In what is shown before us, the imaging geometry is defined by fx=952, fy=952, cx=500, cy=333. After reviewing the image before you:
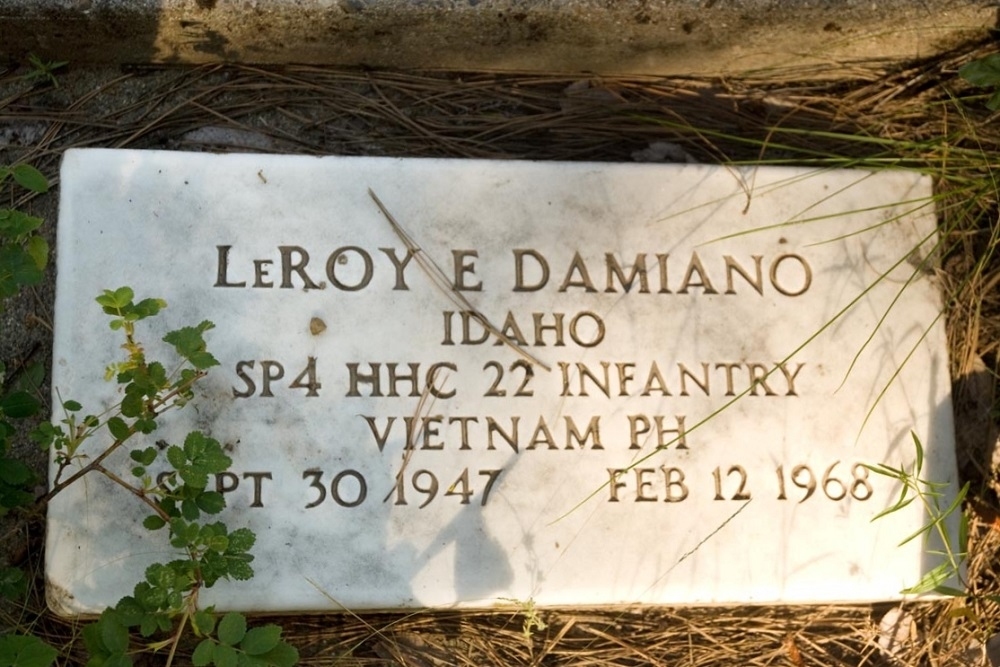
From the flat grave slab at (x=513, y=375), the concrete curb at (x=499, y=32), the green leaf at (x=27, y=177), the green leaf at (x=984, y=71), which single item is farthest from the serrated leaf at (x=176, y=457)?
the green leaf at (x=984, y=71)

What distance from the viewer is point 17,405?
184cm

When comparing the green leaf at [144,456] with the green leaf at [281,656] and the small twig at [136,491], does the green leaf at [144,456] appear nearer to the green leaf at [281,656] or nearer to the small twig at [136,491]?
the small twig at [136,491]

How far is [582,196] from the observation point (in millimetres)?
2205

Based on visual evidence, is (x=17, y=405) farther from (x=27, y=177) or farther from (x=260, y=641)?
(x=260, y=641)

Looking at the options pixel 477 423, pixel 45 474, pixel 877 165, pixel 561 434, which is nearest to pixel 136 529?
pixel 45 474

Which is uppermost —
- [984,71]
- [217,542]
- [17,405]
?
[984,71]

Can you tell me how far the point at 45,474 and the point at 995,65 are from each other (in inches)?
93.1

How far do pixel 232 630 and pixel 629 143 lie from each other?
1.46 m

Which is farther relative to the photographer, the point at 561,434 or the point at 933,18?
the point at 933,18

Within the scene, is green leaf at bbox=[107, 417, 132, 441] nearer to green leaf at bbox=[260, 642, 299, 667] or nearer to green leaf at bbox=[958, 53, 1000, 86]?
green leaf at bbox=[260, 642, 299, 667]

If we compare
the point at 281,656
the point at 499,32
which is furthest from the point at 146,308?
the point at 499,32

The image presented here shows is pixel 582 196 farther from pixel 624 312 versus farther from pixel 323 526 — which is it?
pixel 323 526

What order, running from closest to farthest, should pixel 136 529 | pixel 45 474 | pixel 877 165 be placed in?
pixel 136 529
pixel 45 474
pixel 877 165

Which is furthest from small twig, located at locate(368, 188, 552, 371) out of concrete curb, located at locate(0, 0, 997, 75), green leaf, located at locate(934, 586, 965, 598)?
green leaf, located at locate(934, 586, 965, 598)
